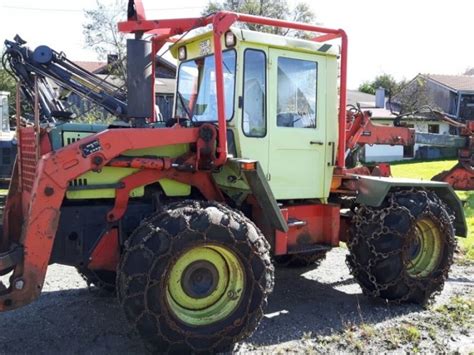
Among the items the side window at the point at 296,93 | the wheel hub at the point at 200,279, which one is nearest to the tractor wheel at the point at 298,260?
the side window at the point at 296,93

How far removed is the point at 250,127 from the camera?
18.2 ft

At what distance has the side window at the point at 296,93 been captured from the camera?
5.77 meters

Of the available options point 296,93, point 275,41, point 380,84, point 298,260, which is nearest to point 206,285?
point 296,93

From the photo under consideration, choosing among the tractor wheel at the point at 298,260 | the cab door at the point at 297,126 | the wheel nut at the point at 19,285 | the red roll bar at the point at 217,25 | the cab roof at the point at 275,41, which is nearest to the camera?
the wheel nut at the point at 19,285

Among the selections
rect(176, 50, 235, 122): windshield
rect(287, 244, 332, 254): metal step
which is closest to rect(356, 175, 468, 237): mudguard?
rect(287, 244, 332, 254): metal step

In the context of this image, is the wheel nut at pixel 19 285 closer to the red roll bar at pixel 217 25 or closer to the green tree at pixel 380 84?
the red roll bar at pixel 217 25

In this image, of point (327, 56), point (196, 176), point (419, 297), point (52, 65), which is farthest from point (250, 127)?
→ point (419, 297)

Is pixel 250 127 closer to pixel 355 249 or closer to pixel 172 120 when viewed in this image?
pixel 172 120

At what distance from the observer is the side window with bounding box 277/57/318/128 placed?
18.9 feet

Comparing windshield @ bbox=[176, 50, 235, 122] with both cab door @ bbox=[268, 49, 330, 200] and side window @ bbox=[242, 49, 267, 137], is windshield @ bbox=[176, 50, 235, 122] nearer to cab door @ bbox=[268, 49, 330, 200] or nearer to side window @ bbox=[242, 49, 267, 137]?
side window @ bbox=[242, 49, 267, 137]

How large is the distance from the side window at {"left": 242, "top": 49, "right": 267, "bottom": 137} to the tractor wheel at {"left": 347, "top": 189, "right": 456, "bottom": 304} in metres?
1.56

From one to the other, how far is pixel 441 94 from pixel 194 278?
42286 mm

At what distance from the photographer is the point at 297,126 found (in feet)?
19.4

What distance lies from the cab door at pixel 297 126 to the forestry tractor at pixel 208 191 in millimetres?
15
